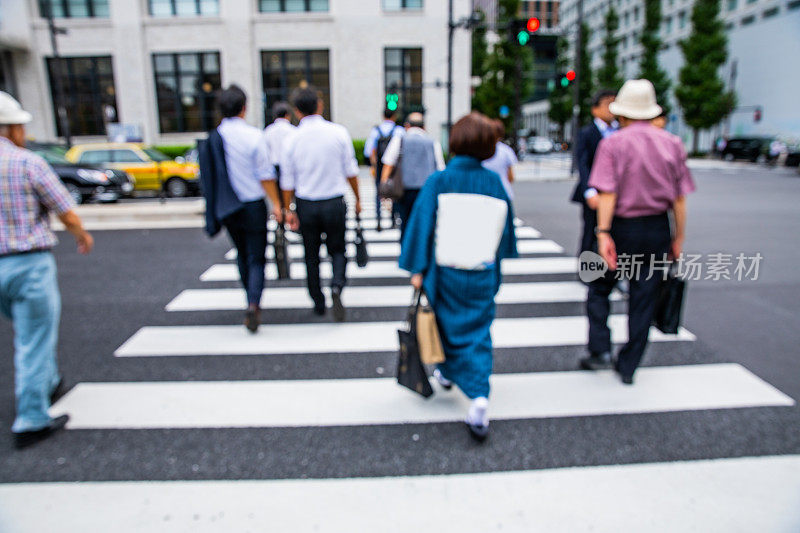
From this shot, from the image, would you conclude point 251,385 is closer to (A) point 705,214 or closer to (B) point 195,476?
(B) point 195,476

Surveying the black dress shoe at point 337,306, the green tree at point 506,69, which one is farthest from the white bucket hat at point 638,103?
the green tree at point 506,69

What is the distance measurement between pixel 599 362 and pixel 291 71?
28061mm

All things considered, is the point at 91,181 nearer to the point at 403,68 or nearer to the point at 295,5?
the point at 295,5

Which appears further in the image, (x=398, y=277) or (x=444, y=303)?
Result: (x=398, y=277)

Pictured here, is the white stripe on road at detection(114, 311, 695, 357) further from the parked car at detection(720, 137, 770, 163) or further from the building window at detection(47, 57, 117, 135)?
the parked car at detection(720, 137, 770, 163)

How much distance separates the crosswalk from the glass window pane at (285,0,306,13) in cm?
2712

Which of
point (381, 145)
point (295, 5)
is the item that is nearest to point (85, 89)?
point (295, 5)

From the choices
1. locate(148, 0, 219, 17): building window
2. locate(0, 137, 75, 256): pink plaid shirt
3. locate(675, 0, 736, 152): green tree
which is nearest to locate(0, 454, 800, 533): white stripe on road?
locate(0, 137, 75, 256): pink plaid shirt

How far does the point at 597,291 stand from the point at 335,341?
2.14m

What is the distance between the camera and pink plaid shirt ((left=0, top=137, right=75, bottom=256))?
111 inches

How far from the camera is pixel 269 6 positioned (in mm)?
28516

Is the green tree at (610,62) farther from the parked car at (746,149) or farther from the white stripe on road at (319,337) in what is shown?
the white stripe on road at (319,337)

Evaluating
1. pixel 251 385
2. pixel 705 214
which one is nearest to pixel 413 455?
pixel 251 385

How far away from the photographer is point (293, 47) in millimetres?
28484
